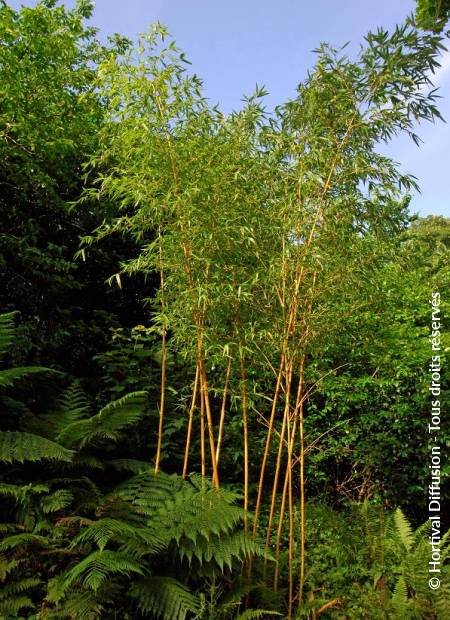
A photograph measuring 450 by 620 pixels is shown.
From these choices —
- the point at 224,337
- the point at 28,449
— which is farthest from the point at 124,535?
the point at 224,337

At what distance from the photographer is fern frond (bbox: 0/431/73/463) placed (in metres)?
2.42

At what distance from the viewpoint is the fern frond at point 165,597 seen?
7.00 feet

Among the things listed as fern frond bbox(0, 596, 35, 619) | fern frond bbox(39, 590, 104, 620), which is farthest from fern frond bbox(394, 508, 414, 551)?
fern frond bbox(0, 596, 35, 619)

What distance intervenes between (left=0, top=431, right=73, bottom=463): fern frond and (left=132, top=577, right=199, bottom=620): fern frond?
66 centimetres

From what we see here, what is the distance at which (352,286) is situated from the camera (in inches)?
105

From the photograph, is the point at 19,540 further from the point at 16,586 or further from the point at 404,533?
the point at 404,533

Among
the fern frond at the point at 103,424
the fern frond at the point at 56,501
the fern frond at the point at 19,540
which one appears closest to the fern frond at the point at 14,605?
the fern frond at the point at 19,540

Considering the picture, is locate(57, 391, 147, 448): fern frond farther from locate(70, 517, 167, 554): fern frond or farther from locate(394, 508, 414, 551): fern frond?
locate(394, 508, 414, 551): fern frond

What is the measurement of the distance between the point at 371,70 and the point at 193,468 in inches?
121

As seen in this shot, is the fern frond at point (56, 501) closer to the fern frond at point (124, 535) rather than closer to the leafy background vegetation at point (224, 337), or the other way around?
the leafy background vegetation at point (224, 337)

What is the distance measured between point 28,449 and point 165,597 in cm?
94

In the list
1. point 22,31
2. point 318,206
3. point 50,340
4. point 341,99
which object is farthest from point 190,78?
point 22,31

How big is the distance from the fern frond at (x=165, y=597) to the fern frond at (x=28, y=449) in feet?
2.17

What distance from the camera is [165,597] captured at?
7.18 ft
